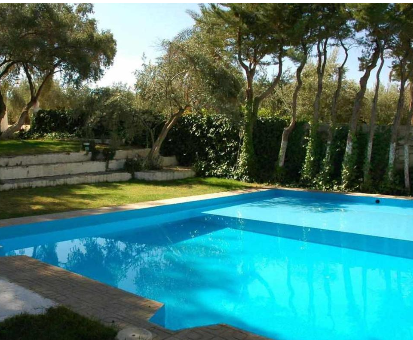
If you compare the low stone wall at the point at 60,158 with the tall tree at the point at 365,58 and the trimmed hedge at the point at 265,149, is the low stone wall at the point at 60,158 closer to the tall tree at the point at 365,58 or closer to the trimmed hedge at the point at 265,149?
the trimmed hedge at the point at 265,149

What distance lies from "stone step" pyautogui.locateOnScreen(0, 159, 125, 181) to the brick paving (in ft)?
24.0

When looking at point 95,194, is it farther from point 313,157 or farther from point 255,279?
point 313,157

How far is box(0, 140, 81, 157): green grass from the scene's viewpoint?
1395 cm

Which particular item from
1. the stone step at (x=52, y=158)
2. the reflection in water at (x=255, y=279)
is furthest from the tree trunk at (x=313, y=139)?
the stone step at (x=52, y=158)

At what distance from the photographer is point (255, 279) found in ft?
21.2

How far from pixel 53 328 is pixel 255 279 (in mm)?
3715

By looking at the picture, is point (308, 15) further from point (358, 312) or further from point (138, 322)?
point (138, 322)

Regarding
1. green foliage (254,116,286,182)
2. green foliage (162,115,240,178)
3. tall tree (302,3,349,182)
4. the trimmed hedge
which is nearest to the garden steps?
green foliage (162,115,240,178)

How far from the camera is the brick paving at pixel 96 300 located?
3.64 meters

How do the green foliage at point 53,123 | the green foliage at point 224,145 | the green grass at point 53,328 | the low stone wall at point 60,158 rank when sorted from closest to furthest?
the green grass at point 53,328 < the low stone wall at point 60,158 < the green foliage at point 224,145 < the green foliage at point 53,123

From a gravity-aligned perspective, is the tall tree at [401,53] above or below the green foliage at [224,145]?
above

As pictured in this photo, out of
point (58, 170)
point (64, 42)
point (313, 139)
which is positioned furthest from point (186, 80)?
point (58, 170)

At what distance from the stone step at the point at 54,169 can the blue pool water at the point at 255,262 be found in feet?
16.3

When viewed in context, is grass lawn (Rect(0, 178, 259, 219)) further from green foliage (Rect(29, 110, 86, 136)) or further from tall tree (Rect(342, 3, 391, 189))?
green foliage (Rect(29, 110, 86, 136))
